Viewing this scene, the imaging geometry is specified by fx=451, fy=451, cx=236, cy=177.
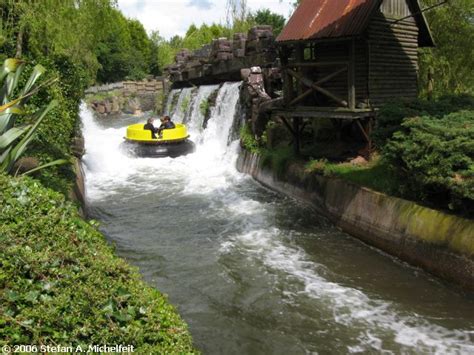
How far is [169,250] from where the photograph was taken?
9.12 metres

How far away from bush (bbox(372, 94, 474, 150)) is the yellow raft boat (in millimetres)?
10643

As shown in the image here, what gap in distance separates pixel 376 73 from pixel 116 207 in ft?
25.6

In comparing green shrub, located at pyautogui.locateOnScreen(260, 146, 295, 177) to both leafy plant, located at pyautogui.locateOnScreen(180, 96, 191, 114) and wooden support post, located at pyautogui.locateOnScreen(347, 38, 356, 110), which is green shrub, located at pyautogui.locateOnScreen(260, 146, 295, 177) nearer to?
wooden support post, located at pyautogui.locateOnScreen(347, 38, 356, 110)

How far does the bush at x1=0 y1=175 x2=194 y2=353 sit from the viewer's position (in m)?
3.06

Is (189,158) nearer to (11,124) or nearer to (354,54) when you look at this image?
(354,54)

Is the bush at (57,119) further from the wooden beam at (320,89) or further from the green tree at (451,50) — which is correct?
the green tree at (451,50)

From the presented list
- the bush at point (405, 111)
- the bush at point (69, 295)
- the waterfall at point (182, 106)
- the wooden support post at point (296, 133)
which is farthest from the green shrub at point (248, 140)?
the bush at point (69, 295)

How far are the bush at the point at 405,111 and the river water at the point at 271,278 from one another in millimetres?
2250

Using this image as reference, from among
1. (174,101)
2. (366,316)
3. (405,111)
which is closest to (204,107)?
(174,101)

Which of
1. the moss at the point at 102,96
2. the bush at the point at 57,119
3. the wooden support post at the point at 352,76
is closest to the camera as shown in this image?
the bush at the point at 57,119

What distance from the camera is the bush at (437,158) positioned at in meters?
6.99

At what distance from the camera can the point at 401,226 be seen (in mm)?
8055

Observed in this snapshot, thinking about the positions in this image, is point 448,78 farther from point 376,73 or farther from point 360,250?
point 360,250

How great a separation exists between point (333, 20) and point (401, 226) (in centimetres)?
581
